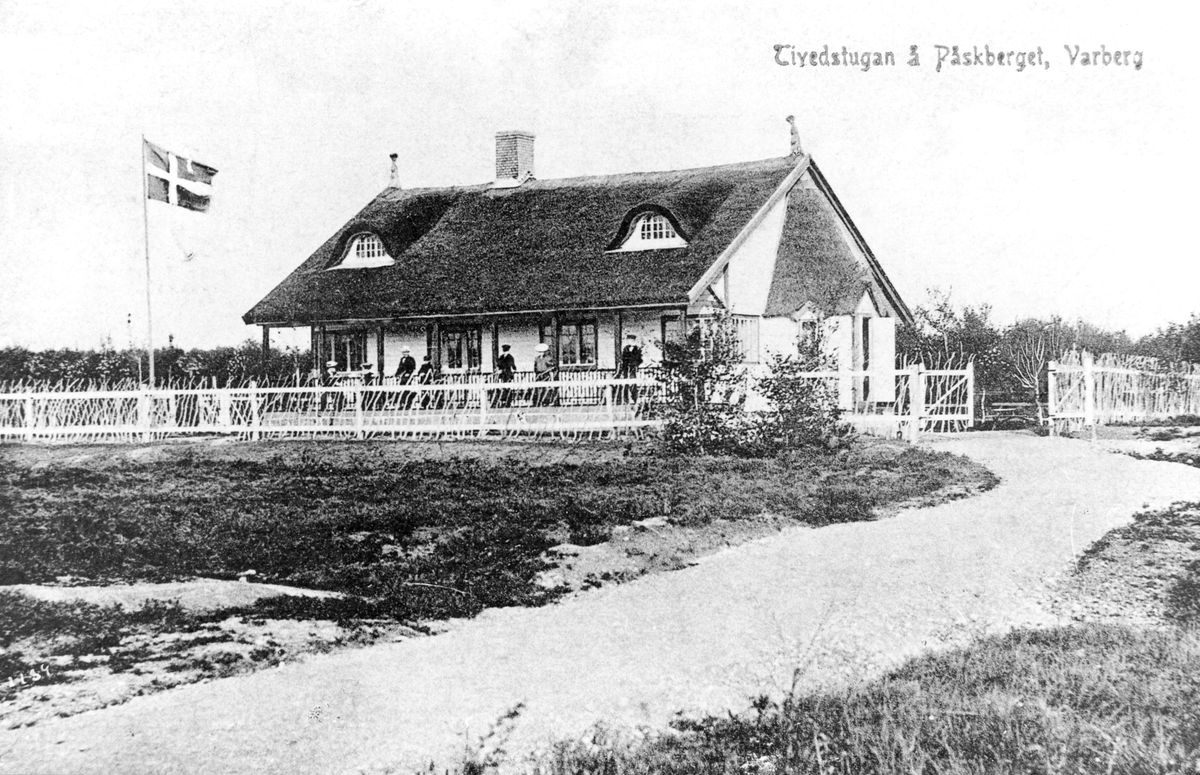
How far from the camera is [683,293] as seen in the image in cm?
2073

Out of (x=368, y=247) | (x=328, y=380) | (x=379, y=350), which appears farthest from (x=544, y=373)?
(x=368, y=247)

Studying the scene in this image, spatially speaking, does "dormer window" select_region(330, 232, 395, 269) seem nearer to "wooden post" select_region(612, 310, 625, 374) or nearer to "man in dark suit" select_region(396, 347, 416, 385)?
"man in dark suit" select_region(396, 347, 416, 385)

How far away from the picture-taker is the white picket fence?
765 inches

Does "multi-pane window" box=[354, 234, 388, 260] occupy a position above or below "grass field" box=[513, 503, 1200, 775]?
above

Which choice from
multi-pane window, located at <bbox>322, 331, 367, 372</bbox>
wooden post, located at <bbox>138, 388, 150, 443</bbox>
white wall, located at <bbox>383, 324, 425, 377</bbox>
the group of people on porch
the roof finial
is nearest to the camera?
the group of people on porch

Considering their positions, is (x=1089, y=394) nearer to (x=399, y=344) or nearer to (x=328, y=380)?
(x=399, y=344)

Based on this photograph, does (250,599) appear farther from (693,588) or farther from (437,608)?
(693,588)

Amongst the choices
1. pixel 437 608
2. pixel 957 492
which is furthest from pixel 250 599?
pixel 957 492

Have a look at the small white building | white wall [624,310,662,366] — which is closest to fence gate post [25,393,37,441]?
the small white building

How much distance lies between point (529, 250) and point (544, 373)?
4084 mm

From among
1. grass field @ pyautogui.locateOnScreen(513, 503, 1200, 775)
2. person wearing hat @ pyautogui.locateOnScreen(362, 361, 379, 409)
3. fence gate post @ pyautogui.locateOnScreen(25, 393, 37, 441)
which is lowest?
grass field @ pyautogui.locateOnScreen(513, 503, 1200, 775)

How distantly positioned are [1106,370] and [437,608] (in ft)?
50.1

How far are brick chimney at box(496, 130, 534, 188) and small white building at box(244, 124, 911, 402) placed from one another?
0.10 metres

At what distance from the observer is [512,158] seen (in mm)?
27891
